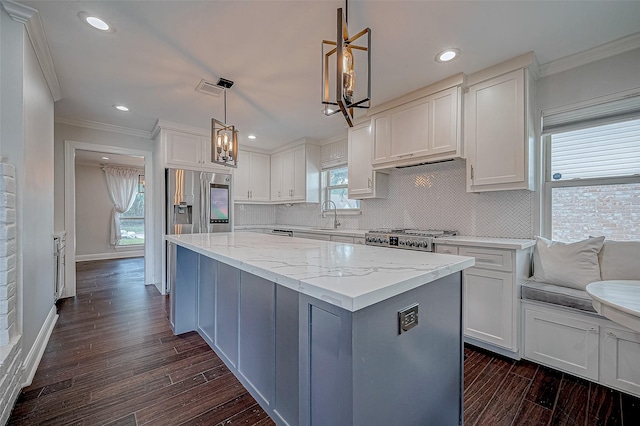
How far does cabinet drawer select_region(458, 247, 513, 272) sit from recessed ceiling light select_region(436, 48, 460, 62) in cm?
163

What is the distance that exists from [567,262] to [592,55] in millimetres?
1671

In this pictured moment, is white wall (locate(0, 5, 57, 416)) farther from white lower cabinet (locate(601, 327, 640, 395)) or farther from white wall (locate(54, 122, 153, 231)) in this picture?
white lower cabinet (locate(601, 327, 640, 395))

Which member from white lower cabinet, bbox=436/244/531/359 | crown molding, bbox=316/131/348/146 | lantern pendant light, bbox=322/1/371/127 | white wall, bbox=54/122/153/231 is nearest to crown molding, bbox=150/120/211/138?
white wall, bbox=54/122/153/231

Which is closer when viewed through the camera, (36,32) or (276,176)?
(36,32)

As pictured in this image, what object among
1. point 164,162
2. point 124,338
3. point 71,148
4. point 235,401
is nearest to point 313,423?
point 235,401

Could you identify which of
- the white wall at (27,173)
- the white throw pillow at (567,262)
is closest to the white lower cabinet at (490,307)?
the white throw pillow at (567,262)

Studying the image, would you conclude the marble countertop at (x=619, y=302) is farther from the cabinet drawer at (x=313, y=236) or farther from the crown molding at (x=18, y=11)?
the crown molding at (x=18, y=11)

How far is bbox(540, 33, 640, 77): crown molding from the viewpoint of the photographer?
6.54ft

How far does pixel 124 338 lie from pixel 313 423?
236cm

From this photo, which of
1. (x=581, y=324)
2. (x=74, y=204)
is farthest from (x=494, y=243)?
(x=74, y=204)

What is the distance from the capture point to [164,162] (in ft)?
12.3

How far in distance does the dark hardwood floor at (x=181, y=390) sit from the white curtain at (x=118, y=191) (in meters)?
5.00

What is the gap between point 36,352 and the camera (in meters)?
2.08

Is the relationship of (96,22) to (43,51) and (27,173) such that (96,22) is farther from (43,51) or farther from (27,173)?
(27,173)
